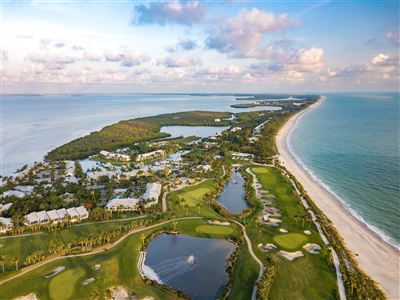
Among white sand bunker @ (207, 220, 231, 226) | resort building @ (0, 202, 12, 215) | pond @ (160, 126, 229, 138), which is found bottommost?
pond @ (160, 126, 229, 138)

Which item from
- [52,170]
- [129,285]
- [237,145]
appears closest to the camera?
[129,285]

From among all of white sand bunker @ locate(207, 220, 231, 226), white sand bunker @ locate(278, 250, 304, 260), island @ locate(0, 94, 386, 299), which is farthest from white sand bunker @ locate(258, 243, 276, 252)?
white sand bunker @ locate(207, 220, 231, 226)

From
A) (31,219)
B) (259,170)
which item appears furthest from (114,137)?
(31,219)

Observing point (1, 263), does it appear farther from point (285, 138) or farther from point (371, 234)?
point (285, 138)

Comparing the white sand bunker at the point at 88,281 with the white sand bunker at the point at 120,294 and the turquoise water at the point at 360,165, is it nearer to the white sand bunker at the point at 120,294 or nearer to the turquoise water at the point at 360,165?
the white sand bunker at the point at 120,294

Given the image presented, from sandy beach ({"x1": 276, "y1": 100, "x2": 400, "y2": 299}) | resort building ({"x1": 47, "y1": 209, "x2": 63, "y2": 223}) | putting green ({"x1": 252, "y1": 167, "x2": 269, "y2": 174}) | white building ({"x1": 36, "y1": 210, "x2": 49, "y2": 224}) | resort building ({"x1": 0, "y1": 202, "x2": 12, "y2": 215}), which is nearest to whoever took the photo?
sandy beach ({"x1": 276, "y1": 100, "x2": 400, "y2": 299})

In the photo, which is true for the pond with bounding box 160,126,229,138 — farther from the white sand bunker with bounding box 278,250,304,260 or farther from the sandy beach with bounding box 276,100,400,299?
the white sand bunker with bounding box 278,250,304,260

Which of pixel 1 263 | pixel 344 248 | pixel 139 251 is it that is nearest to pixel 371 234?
pixel 344 248
